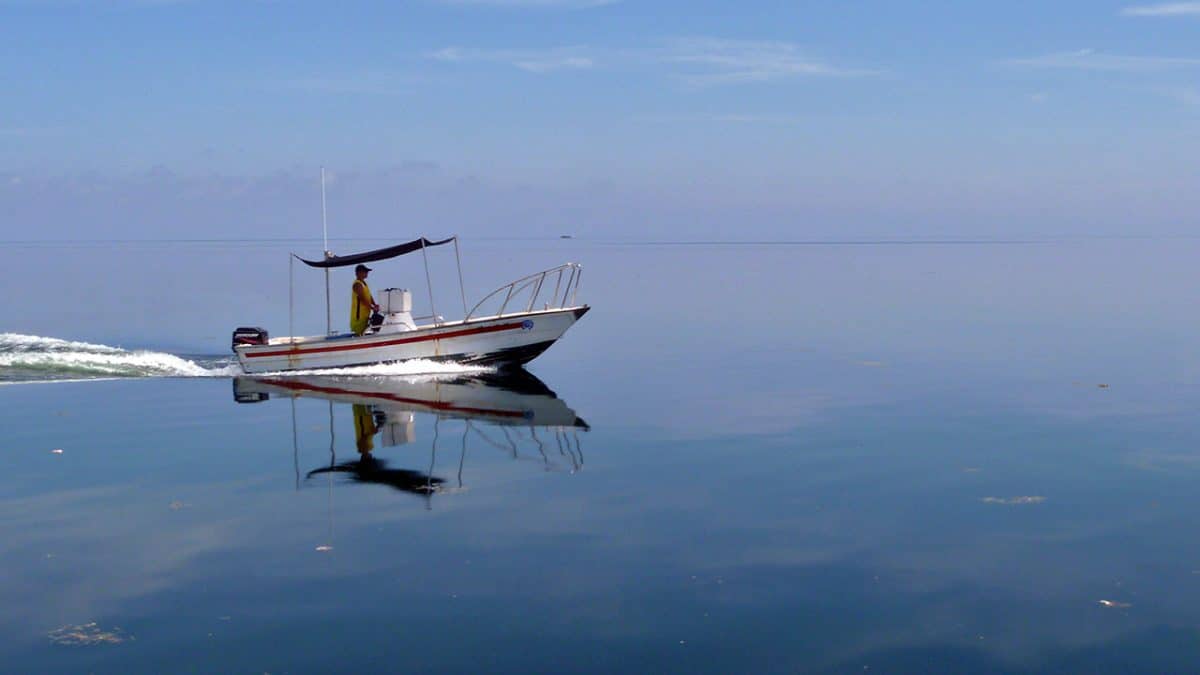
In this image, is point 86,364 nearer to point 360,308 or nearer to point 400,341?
point 360,308

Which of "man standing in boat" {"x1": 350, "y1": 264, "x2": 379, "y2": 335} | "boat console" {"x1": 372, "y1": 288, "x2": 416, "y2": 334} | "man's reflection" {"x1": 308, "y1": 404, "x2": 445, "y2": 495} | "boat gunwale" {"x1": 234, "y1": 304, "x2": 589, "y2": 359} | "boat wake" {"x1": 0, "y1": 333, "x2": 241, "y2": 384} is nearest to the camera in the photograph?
"man's reflection" {"x1": 308, "y1": 404, "x2": 445, "y2": 495}

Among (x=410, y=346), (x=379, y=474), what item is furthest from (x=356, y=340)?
(x=379, y=474)

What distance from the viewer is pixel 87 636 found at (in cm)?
1209

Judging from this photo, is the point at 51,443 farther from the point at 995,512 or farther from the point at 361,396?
the point at 995,512

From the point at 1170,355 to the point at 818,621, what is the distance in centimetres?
2698

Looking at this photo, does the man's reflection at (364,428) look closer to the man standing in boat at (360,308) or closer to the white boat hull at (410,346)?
the white boat hull at (410,346)

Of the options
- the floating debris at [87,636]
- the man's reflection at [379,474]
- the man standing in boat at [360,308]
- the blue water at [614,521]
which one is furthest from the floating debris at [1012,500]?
the man standing in boat at [360,308]

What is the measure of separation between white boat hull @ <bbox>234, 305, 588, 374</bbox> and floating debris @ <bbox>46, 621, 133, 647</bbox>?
21.4 m

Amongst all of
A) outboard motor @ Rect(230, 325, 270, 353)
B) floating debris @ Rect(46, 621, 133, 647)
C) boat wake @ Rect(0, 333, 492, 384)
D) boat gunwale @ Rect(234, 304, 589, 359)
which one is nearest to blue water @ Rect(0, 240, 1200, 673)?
floating debris @ Rect(46, 621, 133, 647)

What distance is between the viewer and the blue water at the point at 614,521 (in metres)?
11.9

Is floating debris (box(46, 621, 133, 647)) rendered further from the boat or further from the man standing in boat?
the man standing in boat

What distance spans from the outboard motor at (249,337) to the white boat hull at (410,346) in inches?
8.1

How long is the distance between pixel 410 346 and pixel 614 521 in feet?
59.6

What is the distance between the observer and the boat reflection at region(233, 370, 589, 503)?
20.2m
